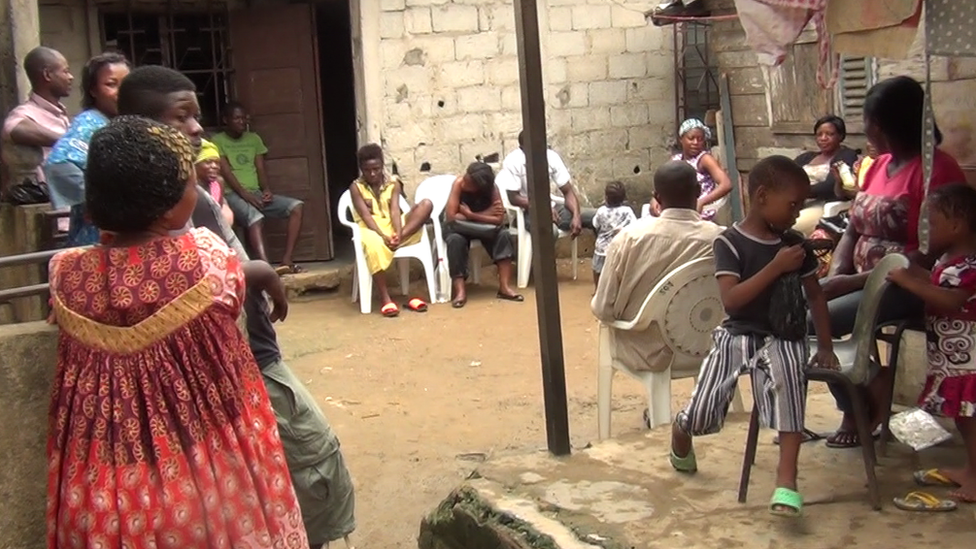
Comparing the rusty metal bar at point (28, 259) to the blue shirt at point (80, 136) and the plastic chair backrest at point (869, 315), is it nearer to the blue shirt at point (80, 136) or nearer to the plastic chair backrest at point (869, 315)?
the blue shirt at point (80, 136)

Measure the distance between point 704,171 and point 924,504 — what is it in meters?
5.74

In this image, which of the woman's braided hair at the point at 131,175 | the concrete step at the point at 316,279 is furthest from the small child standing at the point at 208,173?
the concrete step at the point at 316,279

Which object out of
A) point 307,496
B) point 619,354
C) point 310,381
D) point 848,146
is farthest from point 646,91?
point 307,496

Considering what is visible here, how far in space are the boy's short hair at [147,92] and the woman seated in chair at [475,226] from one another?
20.7 ft

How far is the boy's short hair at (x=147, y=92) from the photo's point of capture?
2.89 meters

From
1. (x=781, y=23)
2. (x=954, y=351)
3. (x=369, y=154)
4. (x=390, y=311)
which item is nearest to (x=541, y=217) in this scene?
(x=781, y=23)

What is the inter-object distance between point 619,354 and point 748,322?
127cm

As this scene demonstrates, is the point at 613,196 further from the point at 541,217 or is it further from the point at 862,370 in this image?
the point at 862,370

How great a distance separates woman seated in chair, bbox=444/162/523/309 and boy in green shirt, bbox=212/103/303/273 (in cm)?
149

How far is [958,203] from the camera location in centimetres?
354

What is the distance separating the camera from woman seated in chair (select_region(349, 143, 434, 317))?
9023 mm

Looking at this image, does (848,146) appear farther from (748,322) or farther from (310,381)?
(748,322)

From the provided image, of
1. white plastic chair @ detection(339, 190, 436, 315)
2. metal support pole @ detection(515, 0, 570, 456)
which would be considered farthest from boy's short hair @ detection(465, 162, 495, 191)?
metal support pole @ detection(515, 0, 570, 456)

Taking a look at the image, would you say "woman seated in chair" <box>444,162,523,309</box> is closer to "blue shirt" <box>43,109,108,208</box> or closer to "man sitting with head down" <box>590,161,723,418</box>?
"man sitting with head down" <box>590,161,723,418</box>
